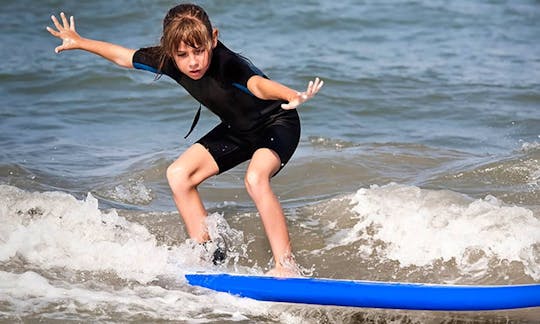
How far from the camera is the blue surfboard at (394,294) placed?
3979 millimetres

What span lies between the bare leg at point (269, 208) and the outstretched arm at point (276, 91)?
33 centimetres

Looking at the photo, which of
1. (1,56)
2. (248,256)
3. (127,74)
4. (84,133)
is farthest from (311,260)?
(1,56)

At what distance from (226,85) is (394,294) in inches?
56.9

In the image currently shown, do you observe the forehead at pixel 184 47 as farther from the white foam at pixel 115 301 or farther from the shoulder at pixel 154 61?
the white foam at pixel 115 301

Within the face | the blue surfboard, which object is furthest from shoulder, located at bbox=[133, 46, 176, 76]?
the blue surfboard

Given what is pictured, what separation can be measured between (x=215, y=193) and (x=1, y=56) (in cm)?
553

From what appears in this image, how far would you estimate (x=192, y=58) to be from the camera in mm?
4590

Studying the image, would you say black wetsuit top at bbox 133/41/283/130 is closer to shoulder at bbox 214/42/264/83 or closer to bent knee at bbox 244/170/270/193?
shoulder at bbox 214/42/264/83

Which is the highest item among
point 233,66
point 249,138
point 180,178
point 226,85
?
point 233,66

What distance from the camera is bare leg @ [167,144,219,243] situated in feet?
15.6

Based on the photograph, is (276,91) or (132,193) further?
(132,193)

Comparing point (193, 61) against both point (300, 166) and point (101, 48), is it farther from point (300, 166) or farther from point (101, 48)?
point (300, 166)

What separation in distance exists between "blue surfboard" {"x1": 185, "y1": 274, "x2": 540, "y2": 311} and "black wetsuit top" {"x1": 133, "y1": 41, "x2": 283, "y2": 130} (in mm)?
959

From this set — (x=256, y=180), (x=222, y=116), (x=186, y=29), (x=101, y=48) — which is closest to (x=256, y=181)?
(x=256, y=180)
